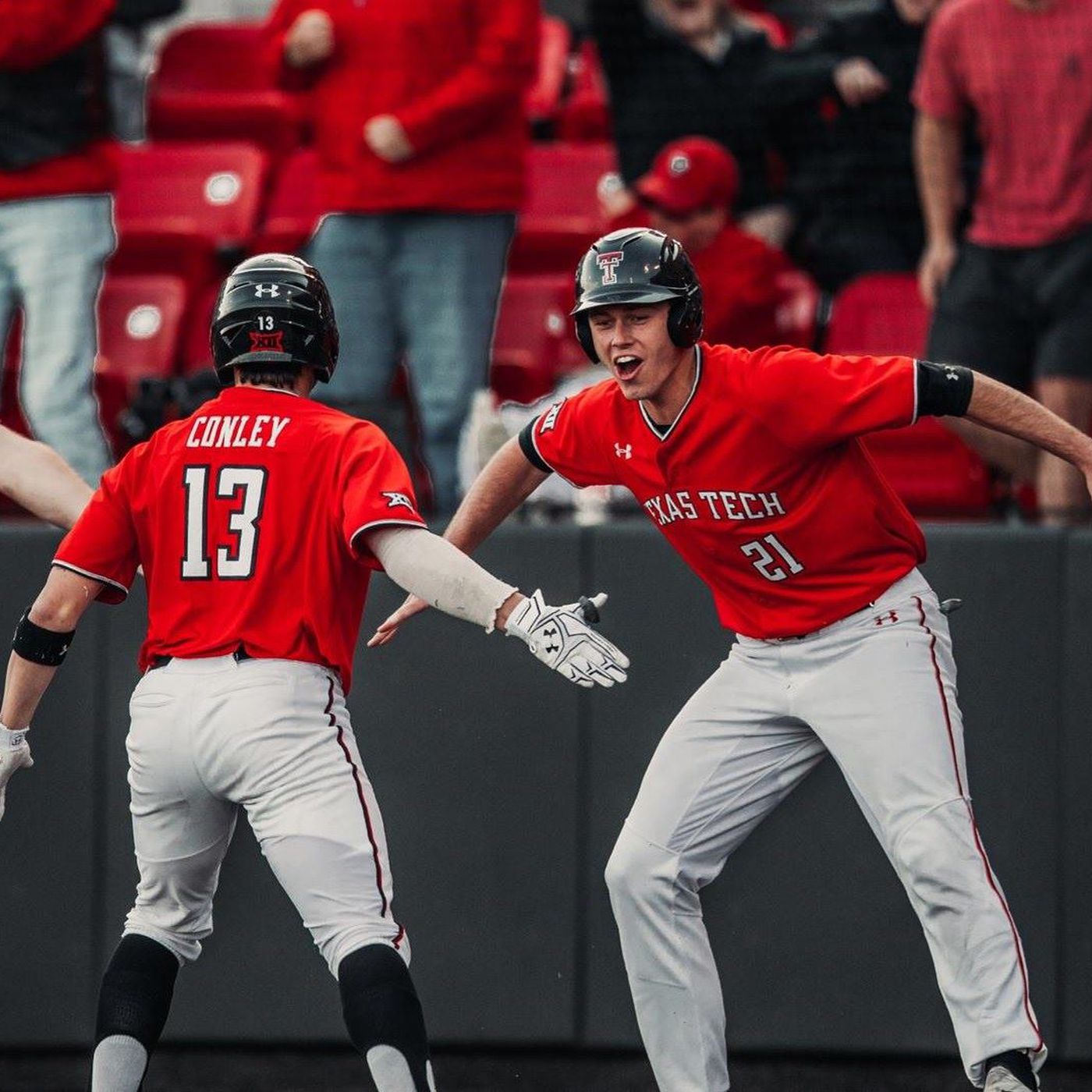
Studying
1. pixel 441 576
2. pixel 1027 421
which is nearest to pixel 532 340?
pixel 1027 421

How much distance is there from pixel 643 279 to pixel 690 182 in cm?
249

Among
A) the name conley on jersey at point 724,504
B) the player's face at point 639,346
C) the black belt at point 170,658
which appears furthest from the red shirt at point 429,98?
the black belt at point 170,658

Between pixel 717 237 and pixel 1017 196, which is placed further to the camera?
pixel 717 237

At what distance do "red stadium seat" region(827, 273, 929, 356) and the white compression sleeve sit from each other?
3.30m

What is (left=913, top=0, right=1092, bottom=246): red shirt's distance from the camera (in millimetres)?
6391

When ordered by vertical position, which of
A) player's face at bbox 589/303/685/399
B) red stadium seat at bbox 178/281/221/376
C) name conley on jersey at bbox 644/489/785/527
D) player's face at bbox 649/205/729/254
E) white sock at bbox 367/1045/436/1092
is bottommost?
white sock at bbox 367/1045/436/1092

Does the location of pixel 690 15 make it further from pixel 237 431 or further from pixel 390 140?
pixel 237 431

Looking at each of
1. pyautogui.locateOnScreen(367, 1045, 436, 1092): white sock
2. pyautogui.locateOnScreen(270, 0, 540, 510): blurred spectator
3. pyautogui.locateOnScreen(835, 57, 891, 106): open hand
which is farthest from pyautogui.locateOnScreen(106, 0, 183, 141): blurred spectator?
pyautogui.locateOnScreen(367, 1045, 436, 1092): white sock

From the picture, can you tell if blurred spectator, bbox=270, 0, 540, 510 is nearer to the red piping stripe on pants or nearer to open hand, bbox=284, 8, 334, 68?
open hand, bbox=284, 8, 334, 68

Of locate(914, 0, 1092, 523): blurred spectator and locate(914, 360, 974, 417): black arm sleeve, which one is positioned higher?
locate(914, 0, 1092, 523): blurred spectator

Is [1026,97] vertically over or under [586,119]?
under

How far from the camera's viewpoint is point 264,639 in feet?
13.5

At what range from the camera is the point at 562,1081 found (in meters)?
5.67

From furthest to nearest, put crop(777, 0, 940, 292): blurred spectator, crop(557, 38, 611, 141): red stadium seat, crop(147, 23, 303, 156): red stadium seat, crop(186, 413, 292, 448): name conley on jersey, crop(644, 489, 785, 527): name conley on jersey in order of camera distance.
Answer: crop(147, 23, 303, 156): red stadium seat, crop(557, 38, 611, 141): red stadium seat, crop(777, 0, 940, 292): blurred spectator, crop(644, 489, 785, 527): name conley on jersey, crop(186, 413, 292, 448): name conley on jersey
